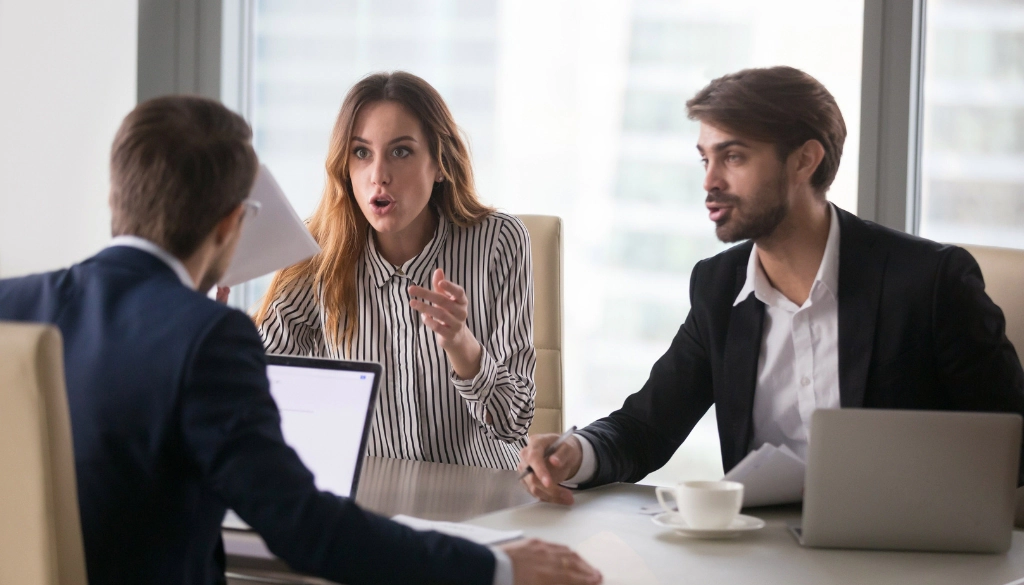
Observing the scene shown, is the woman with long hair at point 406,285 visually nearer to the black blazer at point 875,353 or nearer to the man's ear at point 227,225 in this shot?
the black blazer at point 875,353

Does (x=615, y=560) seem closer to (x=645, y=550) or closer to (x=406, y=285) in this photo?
(x=645, y=550)

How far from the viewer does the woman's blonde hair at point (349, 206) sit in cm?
220

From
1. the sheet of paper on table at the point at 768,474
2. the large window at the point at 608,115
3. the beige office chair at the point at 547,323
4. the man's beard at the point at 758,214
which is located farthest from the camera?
the large window at the point at 608,115

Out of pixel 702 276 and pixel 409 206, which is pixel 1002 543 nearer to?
pixel 702 276

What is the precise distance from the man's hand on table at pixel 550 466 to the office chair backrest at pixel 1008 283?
81cm

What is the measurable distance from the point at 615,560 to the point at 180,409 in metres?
0.58

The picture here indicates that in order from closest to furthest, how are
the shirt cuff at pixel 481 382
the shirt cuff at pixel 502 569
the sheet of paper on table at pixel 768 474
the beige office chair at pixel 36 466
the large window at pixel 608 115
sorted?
the beige office chair at pixel 36 466
the shirt cuff at pixel 502 569
the sheet of paper on table at pixel 768 474
the shirt cuff at pixel 481 382
the large window at pixel 608 115

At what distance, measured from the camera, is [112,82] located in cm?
364

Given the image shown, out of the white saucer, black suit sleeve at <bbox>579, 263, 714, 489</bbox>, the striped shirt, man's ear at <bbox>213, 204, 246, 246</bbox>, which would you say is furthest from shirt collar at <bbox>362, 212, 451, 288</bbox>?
man's ear at <bbox>213, 204, 246, 246</bbox>

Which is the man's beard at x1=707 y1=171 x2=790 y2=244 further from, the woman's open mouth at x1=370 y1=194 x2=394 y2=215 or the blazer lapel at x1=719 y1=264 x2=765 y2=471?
the woman's open mouth at x1=370 y1=194 x2=394 y2=215

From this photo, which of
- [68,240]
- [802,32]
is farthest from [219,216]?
[68,240]

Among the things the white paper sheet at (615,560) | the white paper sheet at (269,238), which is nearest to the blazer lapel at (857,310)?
the white paper sheet at (615,560)

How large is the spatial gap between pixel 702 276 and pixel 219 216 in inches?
41.8

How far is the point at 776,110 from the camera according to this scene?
1.88m
